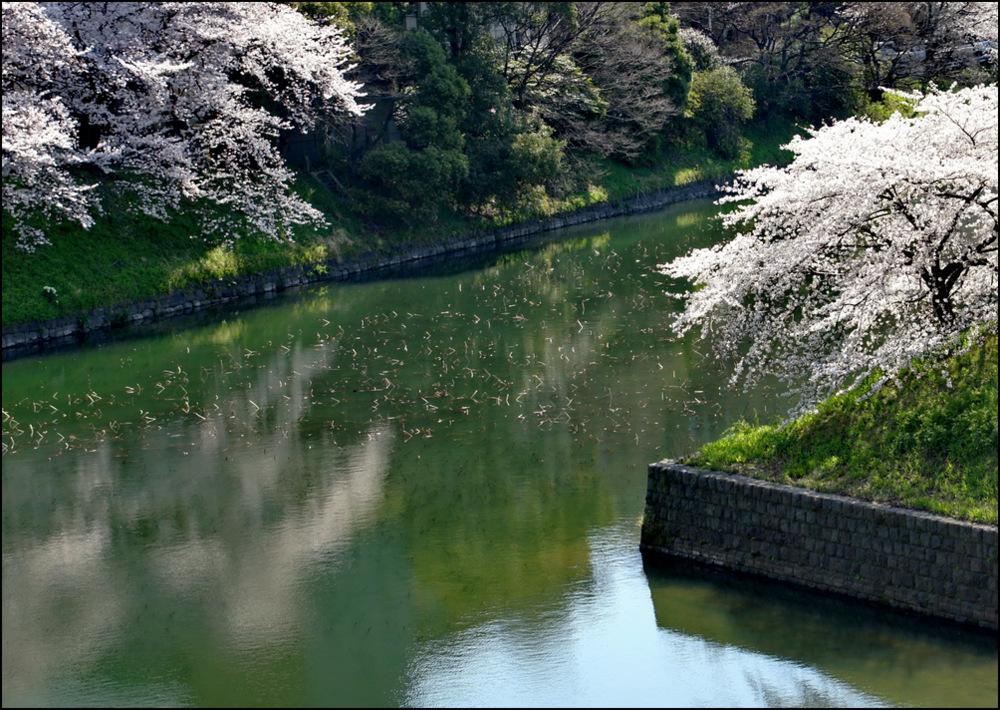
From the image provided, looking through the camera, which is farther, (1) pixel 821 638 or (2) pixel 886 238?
(2) pixel 886 238

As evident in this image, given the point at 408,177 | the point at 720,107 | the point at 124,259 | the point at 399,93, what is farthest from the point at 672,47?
the point at 124,259

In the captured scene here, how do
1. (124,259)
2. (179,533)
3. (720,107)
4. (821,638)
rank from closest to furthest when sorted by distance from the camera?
(821,638) → (179,533) → (124,259) → (720,107)

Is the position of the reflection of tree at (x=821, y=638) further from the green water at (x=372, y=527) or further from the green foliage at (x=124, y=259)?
the green foliage at (x=124, y=259)

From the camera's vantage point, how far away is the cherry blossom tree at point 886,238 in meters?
8.45

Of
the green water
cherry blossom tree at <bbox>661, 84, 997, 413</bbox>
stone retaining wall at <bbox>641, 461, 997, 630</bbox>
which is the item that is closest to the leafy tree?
the green water

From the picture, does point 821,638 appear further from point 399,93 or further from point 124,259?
point 399,93

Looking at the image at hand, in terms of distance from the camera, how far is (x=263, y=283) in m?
21.5

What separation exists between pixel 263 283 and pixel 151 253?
7.64ft

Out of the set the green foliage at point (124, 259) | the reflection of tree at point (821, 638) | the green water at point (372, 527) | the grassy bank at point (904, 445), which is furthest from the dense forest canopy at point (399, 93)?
the reflection of tree at point (821, 638)

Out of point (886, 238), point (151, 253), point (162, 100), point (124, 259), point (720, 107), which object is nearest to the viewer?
point (886, 238)

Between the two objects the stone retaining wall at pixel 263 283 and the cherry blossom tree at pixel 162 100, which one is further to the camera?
the cherry blossom tree at pixel 162 100

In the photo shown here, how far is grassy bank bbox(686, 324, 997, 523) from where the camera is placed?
287 inches

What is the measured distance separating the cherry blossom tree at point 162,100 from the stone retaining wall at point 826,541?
13.4 m

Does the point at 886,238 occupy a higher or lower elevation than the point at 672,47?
lower
